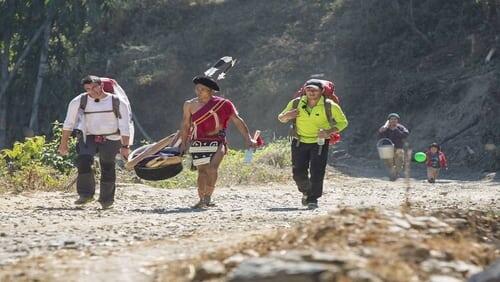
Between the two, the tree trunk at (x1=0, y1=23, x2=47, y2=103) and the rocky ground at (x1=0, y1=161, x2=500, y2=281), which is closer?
the rocky ground at (x1=0, y1=161, x2=500, y2=281)

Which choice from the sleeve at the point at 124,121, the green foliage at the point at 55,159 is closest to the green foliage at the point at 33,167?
the green foliage at the point at 55,159

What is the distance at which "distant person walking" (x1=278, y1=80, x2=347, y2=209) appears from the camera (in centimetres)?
1435

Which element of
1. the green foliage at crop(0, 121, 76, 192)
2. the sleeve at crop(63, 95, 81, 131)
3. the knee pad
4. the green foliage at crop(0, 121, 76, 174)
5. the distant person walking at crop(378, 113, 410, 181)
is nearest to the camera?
the sleeve at crop(63, 95, 81, 131)

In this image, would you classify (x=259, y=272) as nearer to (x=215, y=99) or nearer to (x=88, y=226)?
(x=88, y=226)

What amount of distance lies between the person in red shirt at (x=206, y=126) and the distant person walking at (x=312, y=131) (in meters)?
0.78

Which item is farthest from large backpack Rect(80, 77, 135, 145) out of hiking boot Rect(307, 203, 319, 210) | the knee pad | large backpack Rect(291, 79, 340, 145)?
hiking boot Rect(307, 203, 319, 210)

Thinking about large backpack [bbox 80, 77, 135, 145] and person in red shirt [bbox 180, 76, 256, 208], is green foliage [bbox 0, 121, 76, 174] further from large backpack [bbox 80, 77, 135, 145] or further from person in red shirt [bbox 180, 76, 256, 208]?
person in red shirt [bbox 180, 76, 256, 208]

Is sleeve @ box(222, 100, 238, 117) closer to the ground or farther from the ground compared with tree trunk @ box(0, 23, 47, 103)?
closer to the ground

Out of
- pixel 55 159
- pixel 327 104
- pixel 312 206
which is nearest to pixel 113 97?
pixel 327 104

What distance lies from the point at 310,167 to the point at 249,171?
768 centimetres

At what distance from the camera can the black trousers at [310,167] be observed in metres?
14.5

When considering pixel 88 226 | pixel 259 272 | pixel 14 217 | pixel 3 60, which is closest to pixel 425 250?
pixel 259 272

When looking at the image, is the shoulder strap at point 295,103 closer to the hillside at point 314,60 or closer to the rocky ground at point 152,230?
the rocky ground at point 152,230

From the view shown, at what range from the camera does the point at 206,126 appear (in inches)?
553
